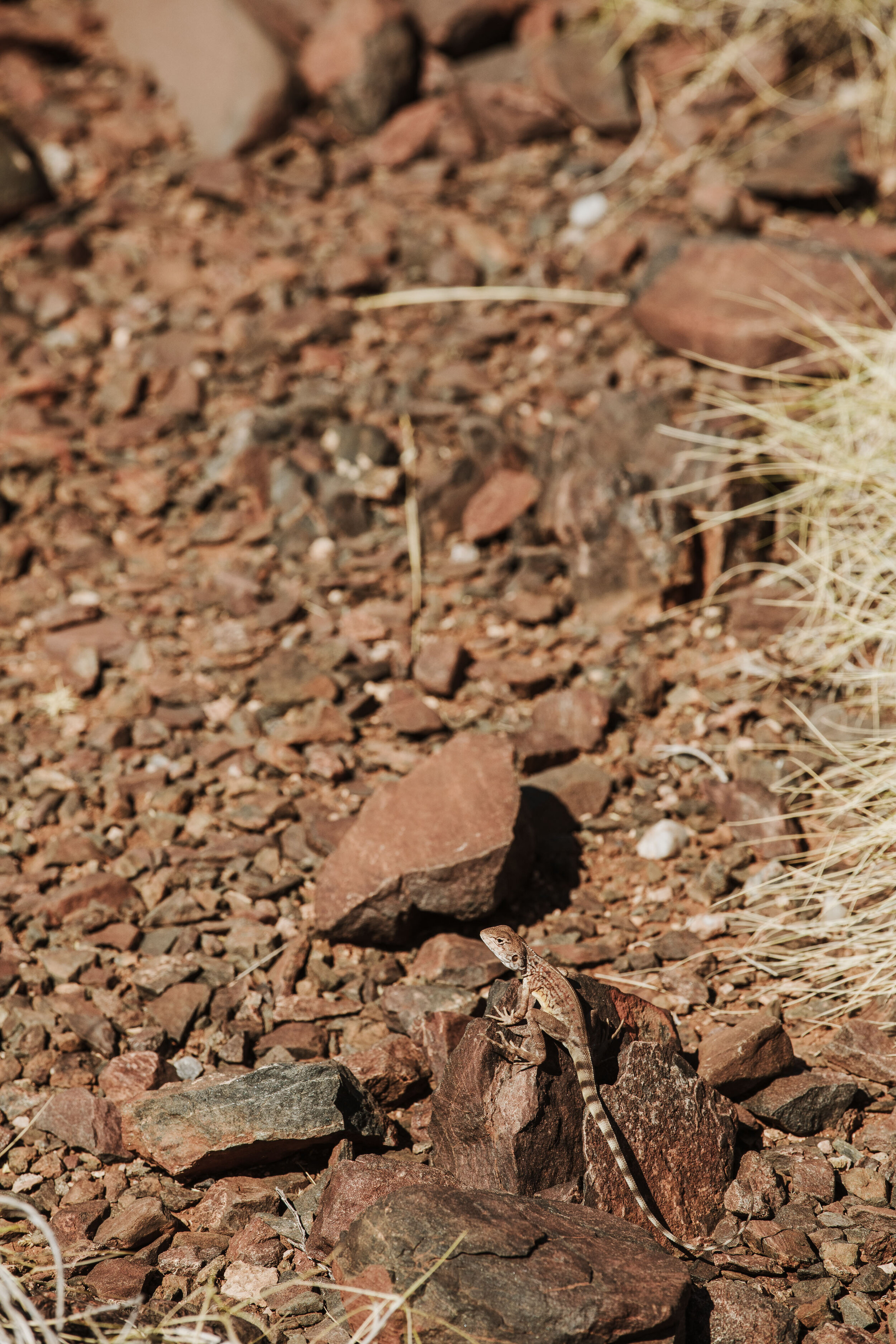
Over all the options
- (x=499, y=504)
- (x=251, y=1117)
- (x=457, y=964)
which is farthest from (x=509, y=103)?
(x=251, y=1117)

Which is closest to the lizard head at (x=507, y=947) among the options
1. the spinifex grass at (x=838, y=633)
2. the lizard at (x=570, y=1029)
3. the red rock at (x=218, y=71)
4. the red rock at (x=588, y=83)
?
the lizard at (x=570, y=1029)

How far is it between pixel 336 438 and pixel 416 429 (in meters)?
0.37

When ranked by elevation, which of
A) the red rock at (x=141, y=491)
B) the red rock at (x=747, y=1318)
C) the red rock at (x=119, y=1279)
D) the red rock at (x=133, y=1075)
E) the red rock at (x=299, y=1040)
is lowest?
the red rock at (x=747, y=1318)

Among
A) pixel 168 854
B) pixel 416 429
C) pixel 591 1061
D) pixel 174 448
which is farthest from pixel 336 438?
pixel 591 1061

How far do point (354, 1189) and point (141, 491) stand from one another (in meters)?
3.37

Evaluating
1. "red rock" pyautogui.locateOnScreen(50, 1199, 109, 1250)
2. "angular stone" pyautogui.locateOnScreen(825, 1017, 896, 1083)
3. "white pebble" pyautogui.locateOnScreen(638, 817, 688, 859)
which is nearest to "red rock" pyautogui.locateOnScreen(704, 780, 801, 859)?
"white pebble" pyautogui.locateOnScreen(638, 817, 688, 859)

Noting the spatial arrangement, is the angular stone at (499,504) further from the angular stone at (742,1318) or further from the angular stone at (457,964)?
the angular stone at (742,1318)

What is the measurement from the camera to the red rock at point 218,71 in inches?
251

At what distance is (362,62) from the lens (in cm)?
639

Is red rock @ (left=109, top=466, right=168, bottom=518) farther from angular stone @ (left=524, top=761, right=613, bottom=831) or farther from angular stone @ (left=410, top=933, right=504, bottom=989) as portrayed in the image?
angular stone @ (left=410, top=933, right=504, bottom=989)

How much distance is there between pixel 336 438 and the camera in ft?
16.6

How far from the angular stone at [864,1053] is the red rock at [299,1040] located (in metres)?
1.36

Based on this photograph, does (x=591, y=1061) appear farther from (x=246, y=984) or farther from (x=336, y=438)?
(x=336, y=438)

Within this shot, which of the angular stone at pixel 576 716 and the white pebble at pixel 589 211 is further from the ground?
the white pebble at pixel 589 211
